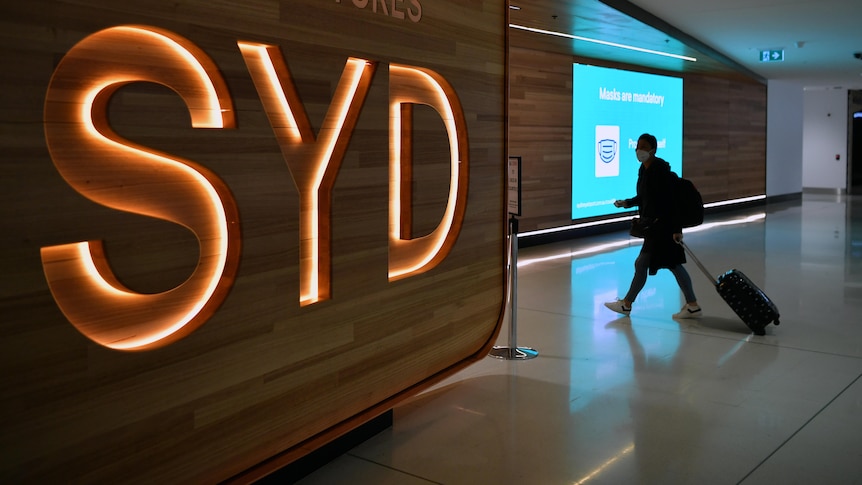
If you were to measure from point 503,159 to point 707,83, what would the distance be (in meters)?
14.7

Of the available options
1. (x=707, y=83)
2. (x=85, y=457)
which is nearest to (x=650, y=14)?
(x=707, y=83)

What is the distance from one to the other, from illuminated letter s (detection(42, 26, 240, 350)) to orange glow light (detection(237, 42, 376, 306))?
0.24 m

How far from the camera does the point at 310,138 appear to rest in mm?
3049

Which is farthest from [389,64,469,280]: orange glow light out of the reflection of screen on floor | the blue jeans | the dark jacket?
the reflection of screen on floor

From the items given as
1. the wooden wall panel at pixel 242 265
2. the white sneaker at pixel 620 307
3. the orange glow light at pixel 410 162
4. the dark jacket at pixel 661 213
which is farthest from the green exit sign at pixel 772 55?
the orange glow light at pixel 410 162

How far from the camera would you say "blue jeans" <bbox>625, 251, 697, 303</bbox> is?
6.88m

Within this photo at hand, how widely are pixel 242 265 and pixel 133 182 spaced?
52 centimetres

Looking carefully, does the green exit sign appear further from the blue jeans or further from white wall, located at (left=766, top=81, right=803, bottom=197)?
the blue jeans

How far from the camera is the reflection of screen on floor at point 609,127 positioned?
13.1 m

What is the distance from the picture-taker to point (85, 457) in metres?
2.29

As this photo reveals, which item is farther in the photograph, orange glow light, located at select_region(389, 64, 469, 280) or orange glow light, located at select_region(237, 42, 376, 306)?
orange glow light, located at select_region(389, 64, 469, 280)

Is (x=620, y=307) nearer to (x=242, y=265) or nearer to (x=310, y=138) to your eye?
(x=310, y=138)

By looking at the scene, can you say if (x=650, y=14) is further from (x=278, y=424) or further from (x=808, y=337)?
(x=278, y=424)

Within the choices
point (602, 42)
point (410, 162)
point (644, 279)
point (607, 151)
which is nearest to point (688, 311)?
point (644, 279)
